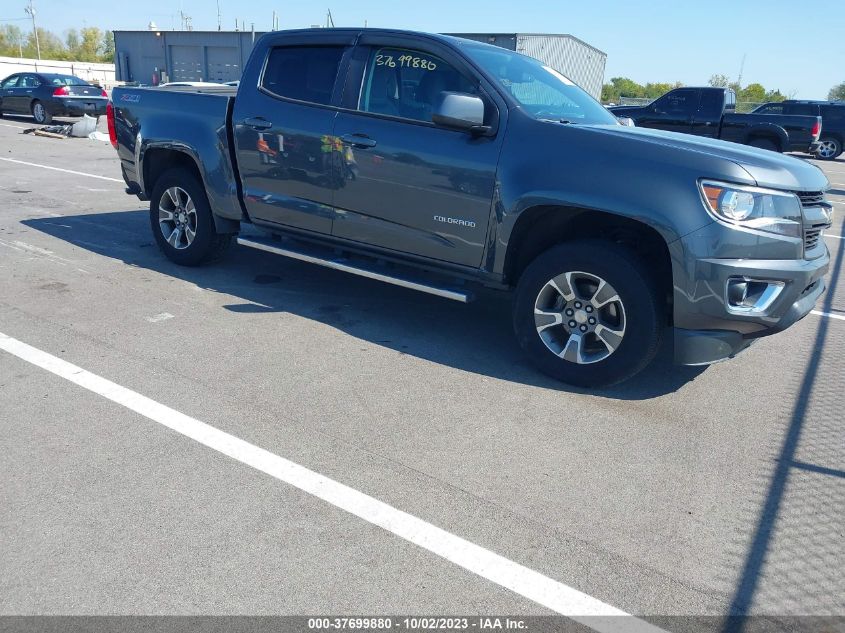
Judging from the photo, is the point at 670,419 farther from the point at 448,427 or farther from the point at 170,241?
the point at 170,241

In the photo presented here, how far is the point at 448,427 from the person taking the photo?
3.85 metres

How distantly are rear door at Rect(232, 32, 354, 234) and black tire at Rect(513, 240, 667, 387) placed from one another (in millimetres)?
1736

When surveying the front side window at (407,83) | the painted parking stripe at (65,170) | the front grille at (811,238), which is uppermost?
the front side window at (407,83)

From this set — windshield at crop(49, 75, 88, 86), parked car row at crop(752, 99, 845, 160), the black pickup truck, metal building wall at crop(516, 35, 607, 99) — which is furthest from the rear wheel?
parked car row at crop(752, 99, 845, 160)

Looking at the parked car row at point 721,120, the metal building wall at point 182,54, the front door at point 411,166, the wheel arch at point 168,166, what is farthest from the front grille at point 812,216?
the metal building wall at point 182,54

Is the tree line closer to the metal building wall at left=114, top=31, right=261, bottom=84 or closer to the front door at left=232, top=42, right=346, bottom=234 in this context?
the metal building wall at left=114, top=31, right=261, bottom=84

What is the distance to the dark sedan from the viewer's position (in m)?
20.1

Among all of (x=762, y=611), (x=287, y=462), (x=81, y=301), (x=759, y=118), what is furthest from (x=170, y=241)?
(x=759, y=118)

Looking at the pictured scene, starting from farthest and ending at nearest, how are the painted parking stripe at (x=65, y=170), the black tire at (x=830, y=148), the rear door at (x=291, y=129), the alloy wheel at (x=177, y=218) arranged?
the black tire at (x=830, y=148), the painted parking stripe at (x=65, y=170), the alloy wheel at (x=177, y=218), the rear door at (x=291, y=129)

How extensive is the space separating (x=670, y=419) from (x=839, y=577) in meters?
1.39

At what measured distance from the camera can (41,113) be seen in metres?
20.6

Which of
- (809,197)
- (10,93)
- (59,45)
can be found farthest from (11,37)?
(809,197)

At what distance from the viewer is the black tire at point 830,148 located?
2275 cm

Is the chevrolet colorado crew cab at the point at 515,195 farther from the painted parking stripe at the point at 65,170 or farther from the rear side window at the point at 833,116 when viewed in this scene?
the rear side window at the point at 833,116
